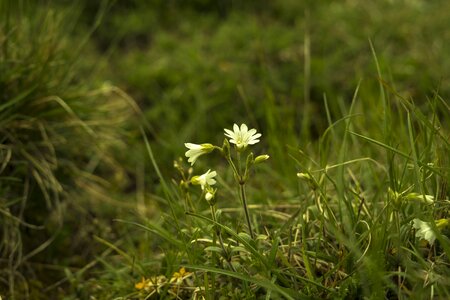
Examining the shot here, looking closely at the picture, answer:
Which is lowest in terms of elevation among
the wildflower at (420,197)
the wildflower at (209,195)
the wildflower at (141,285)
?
the wildflower at (141,285)

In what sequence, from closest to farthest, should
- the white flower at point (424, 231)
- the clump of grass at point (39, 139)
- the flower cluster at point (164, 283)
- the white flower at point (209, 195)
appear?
the white flower at point (424, 231)
the white flower at point (209, 195)
the flower cluster at point (164, 283)
the clump of grass at point (39, 139)

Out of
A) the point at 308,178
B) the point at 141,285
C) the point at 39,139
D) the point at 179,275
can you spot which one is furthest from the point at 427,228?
the point at 39,139

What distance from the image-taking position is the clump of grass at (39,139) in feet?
7.72

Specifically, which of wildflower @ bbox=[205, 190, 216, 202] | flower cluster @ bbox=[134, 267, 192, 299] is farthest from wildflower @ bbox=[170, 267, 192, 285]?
wildflower @ bbox=[205, 190, 216, 202]

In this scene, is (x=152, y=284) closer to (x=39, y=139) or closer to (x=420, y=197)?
(x=420, y=197)

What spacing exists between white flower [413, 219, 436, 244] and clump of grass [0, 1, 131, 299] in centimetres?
133

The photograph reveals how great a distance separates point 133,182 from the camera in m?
3.10

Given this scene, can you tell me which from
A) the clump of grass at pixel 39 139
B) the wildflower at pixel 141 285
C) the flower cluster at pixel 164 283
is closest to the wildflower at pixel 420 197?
the flower cluster at pixel 164 283

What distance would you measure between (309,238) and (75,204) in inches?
44.9

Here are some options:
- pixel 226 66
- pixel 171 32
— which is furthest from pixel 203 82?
pixel 171 32

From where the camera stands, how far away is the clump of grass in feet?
7.72

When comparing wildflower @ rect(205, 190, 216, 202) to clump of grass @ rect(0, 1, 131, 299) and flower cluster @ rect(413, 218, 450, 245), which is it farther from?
clump of grass @ rect(0, 1, 131, 299)

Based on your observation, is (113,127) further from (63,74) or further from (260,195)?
(260,195)

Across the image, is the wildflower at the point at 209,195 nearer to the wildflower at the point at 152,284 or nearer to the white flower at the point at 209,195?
the white flower at the point at 209,195
